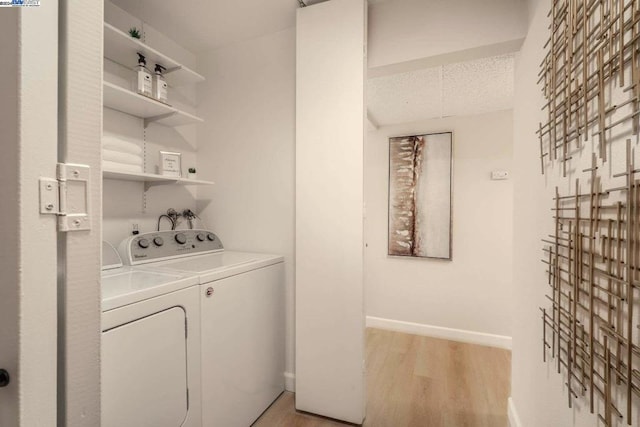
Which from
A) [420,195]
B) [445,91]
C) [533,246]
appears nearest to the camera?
[533,246]

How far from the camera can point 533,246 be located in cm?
137

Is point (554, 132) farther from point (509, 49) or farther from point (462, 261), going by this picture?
point (462, 261)

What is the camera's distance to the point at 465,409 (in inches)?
75.2

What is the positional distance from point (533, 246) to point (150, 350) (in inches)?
69.1

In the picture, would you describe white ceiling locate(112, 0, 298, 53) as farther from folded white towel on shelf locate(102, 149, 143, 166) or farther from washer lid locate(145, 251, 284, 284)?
washer lid locate(145, 251, 284, 284)

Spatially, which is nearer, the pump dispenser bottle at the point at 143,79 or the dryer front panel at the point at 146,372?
the dryer front panel at the point at 146,372

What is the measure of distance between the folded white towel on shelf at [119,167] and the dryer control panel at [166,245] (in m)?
0.39

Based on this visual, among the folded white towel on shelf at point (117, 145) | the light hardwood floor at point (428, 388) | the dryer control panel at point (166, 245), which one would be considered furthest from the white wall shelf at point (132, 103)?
the light hardwood floor at point (428, 388)

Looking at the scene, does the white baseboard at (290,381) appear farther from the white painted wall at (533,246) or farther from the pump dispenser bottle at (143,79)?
the pump dispenser bottle at (143,79)

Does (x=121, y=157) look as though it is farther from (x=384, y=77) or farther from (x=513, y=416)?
(x=513, y=416)

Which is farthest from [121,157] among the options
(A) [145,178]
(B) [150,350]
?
(B) [150,350]

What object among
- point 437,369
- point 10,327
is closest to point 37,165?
point 10,327

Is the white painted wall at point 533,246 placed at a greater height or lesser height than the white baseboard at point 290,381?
greater

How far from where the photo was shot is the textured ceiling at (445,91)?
2.23 meters
